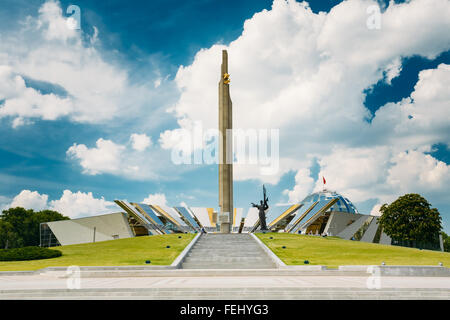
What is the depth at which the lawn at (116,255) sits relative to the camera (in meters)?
20.9

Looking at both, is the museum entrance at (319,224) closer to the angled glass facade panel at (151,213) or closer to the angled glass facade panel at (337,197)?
the angled glass facade panel at (337,197)

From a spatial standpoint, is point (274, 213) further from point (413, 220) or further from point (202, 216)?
point (413, 220)

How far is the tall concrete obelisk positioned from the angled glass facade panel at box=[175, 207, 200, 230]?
4.21 meters

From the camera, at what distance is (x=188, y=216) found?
50594 millimetres

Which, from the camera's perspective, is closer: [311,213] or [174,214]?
[311,213]

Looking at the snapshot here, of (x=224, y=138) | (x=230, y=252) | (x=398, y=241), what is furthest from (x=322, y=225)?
(x=230, y=252)

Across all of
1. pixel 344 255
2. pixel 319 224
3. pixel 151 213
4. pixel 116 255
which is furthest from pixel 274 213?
pixel 116 255

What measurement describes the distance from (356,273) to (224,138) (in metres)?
33.8

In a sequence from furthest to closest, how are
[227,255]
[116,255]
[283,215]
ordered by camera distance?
1. [283,215]
2. [116,255]
3. [227,255]

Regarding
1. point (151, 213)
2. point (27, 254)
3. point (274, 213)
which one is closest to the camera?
point (27, 254)

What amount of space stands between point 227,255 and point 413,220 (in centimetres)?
2521

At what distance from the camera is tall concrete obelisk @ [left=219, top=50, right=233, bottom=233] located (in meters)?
47.1

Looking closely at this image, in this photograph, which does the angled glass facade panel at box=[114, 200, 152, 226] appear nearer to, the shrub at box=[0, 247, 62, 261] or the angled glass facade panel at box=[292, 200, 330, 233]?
the angled glass facade panel at box=[292, 200, 330, 233]
